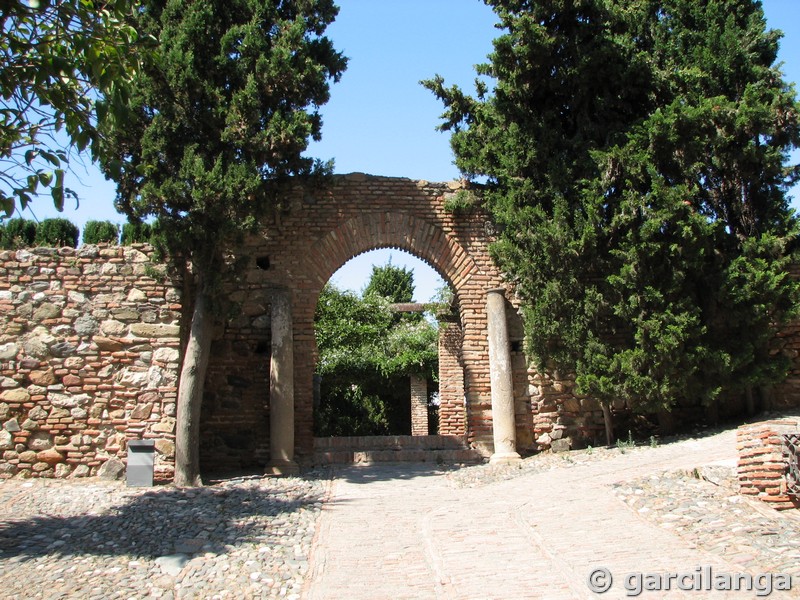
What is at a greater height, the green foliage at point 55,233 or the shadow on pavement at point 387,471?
the green foliage at point 55,233

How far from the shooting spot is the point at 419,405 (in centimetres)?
1739

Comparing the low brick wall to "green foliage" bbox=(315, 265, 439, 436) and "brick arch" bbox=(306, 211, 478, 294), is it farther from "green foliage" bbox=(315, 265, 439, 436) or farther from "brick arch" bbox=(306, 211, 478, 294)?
"green foliage" bbox=(315, 265, 439, 436)

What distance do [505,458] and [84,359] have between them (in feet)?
19.4

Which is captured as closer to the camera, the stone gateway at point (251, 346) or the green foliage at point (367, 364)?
the stone gateway at point (251, 346)

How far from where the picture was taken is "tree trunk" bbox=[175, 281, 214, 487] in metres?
8.23

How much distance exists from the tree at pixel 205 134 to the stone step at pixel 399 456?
221 cm

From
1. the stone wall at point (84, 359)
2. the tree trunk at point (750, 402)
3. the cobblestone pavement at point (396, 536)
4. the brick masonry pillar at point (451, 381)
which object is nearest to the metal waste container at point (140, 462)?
the cobblestone pavement at point (396, 536)

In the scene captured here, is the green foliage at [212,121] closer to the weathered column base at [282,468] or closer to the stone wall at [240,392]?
the stone wall at [240,392]

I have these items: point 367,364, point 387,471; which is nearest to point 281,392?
point 387,471

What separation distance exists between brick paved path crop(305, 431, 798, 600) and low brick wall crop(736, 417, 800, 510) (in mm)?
1117

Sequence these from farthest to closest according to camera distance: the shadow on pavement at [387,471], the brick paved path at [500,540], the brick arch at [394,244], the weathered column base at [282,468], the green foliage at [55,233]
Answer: the green foliage at [55,233] → the brick arch at [394,244] → the weathered column base at [282,468] → the shadow on pavement at [387,471] → the brick paved path at [500,540]

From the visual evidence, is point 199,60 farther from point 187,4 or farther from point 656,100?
point 656,100

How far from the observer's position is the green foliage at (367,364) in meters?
17.4

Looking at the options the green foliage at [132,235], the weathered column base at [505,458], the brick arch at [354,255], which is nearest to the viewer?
the weathered column base at [505,458]
